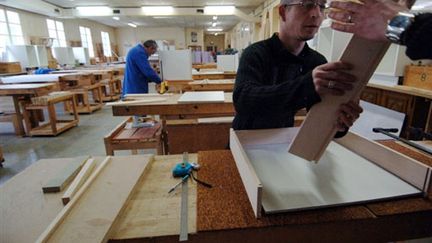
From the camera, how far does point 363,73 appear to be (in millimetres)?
653

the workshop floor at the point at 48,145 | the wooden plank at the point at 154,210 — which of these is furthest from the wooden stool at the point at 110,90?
the wooden plank at the point at 154,210

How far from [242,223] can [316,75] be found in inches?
17.1

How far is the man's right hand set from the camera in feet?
2.13

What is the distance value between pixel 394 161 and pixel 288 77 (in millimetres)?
525

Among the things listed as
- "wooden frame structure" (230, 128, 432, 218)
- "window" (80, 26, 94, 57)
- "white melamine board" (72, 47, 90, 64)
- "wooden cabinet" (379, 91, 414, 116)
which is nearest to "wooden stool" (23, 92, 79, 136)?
"wooden frame structure" (230, 128, 432, 218)

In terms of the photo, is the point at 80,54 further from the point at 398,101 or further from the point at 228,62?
the point at 398,101

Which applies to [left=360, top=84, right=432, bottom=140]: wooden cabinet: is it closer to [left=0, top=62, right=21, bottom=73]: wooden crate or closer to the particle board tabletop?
the particle board tabletop

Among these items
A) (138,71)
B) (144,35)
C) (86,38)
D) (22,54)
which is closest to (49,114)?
(138,71)

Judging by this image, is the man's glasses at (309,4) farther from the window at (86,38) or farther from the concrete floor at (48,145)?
the window at (86,38)

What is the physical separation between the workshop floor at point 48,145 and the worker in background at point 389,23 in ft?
9.65

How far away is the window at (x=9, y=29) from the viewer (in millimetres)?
7242

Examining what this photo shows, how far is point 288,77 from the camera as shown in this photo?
1138 millimetres

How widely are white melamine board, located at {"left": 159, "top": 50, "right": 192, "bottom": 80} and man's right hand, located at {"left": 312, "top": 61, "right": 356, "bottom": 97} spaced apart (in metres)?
3.19

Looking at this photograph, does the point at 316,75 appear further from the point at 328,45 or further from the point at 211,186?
the point at 328,45
